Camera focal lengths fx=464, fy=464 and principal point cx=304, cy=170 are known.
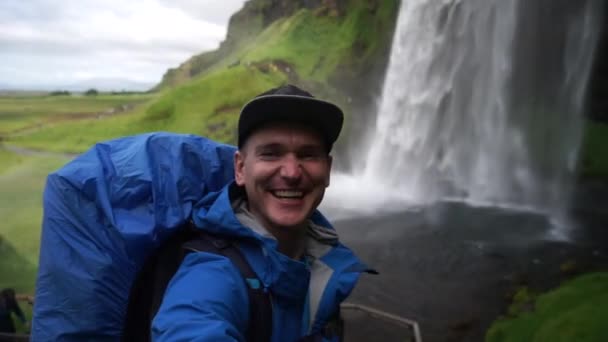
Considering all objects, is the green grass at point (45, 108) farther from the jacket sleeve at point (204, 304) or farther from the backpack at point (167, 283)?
the jacket sleeve at point (204, 304)

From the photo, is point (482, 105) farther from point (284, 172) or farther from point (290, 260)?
point (290, 260)

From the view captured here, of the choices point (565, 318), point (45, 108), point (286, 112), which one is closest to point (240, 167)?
point (286, 112)

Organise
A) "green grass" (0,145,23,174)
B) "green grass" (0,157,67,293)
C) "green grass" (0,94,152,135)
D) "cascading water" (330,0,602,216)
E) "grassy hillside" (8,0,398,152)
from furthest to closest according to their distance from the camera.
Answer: "grassy hillside" (8,0,398,152) → "cascading water" (330,0,602,216) → "green grass" (0,94,152,135) → "green grass" (0,145,23,174) → "green grass" (0,157,67,293)

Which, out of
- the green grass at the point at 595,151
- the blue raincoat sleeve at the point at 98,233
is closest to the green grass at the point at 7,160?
the blue raincoat sleeve at the point at 98,233

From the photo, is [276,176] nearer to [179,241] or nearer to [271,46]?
[179,241]

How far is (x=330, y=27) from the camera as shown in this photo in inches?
679

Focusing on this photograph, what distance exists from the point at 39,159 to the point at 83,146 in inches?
74.3

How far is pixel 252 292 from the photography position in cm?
108

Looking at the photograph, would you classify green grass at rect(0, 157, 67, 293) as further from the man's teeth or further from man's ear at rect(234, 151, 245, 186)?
the man's teeth

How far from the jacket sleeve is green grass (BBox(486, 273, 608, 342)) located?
13.9 ft

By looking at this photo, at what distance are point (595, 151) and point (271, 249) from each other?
43.9 feet

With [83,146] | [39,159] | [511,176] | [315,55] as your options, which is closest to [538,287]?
[511,176]

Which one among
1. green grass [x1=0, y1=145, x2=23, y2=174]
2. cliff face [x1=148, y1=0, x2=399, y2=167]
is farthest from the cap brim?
cliff face [x1=148, y1=0, x2=399, y2=167]

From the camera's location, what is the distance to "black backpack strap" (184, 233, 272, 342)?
108 centimetres
